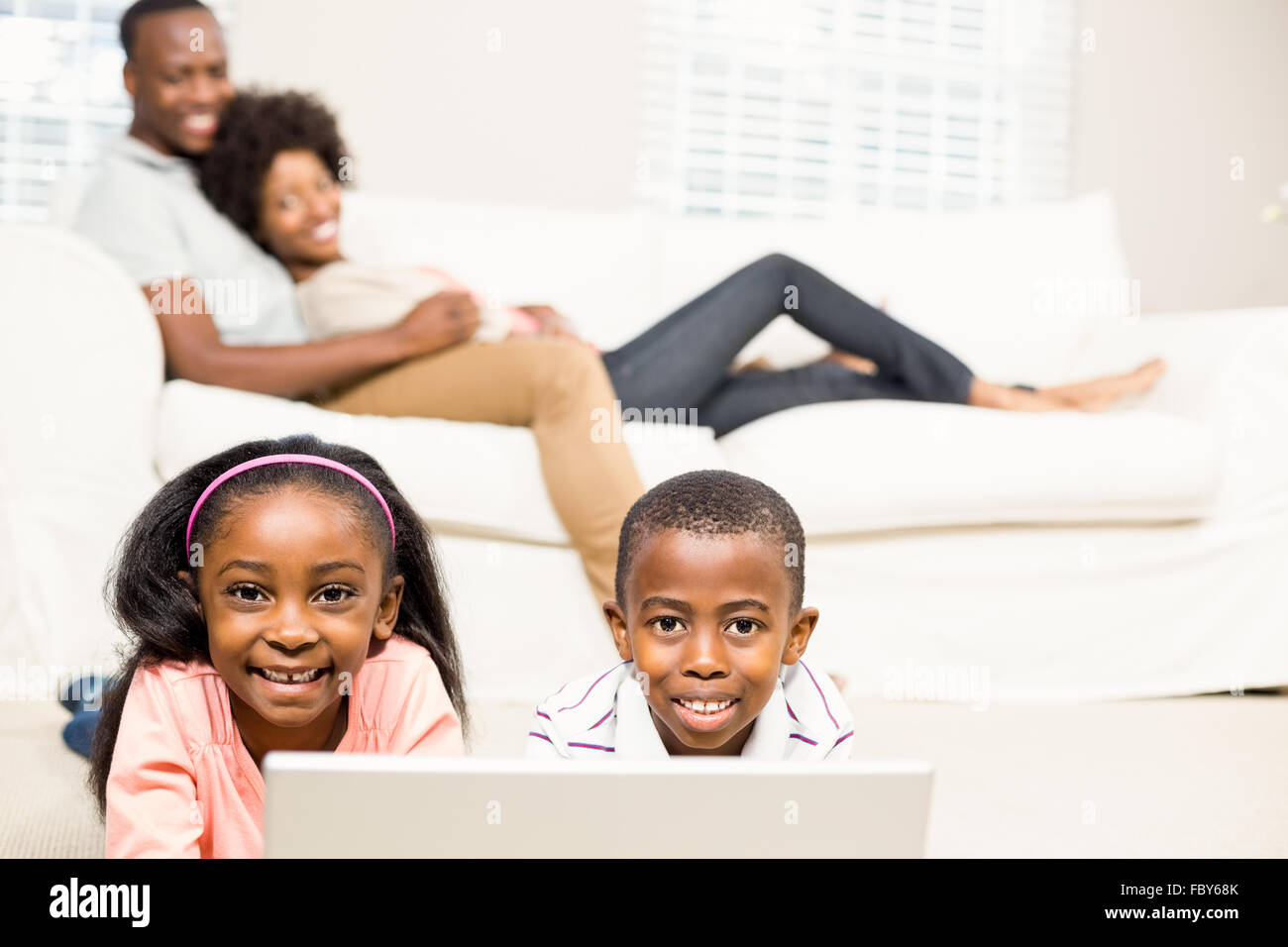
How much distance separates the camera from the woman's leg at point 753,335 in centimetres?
211

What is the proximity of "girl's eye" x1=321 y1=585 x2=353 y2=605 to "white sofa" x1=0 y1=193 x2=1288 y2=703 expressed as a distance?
0.84 m

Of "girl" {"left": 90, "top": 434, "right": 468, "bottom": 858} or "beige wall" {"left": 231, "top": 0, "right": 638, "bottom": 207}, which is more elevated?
"beige wall" {"left": 231, "top": 0, "right": 638, "bottom": 207}

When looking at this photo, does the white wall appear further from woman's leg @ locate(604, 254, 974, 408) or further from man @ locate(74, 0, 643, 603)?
woman's leg @ locate(604, 254, 974, 408)

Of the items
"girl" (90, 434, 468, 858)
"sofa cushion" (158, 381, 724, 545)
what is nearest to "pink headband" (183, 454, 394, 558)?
"girl" (90, 434, 468, 858)

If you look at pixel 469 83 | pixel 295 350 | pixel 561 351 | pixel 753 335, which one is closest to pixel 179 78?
pixel 295 350

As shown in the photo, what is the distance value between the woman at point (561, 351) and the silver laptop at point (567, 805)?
1.20 m

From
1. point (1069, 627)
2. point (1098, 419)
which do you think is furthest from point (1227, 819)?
point (1098, 419)

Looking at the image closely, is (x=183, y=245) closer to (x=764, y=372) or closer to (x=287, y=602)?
(x=764, y=372)

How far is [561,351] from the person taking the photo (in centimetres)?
194

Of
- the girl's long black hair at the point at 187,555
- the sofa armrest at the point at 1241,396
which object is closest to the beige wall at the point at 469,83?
the sofa armrest at the point at 1241,396

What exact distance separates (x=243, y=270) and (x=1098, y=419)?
4.95 ft

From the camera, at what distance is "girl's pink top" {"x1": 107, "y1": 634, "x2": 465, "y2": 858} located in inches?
36.9

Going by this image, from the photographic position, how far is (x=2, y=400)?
1838 mm
